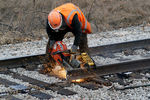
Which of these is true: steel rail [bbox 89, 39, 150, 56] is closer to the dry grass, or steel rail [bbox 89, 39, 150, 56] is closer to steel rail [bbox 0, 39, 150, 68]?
steel rail [bbox 0, 39, 150, 68]

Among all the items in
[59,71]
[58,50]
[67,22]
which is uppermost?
[67,22]

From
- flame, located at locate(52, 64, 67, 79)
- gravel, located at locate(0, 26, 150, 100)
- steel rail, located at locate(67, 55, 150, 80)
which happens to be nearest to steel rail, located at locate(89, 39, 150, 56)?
gravel, located at locate(0, 26, 150, 100)

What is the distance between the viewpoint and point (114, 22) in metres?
12.7

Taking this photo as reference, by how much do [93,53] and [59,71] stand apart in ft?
5.55

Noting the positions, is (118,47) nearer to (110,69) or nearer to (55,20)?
(110,69)

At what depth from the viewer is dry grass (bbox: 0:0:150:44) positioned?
Answer: 11.6 m

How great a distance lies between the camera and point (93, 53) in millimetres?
8008

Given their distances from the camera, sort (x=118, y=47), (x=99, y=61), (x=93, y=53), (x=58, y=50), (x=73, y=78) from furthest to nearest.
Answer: (x=118, y=47), (x=93, y=53), (x=99, y=61), (x=58, y=50), (x=73, y=78)

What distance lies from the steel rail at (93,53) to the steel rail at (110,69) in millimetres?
1432

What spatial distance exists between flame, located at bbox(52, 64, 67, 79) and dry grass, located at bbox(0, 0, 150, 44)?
428 centimetres

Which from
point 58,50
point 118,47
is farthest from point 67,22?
point 118,47

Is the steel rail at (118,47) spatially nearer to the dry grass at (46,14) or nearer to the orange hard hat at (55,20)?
the orange hard hat at (55,20)

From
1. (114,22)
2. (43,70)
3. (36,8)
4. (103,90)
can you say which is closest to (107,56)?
(43,70)

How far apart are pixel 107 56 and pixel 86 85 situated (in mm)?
2266
